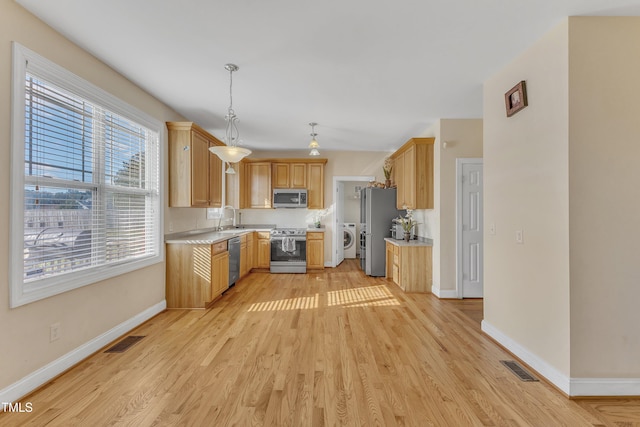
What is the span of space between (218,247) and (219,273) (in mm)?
362

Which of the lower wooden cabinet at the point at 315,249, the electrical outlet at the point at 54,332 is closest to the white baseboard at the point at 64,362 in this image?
the electrical outlet at the point at 54,332

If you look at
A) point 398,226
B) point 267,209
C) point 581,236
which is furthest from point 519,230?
point 267,209

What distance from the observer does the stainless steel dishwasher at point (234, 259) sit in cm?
443

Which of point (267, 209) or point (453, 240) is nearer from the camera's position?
point (453, 240)

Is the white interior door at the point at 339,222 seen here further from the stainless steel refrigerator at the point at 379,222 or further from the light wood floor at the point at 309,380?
the light wood floor at the point at 309,380

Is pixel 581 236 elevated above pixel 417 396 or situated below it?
above

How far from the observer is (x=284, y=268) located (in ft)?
18.8

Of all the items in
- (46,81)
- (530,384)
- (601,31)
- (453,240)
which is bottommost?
(530,384)

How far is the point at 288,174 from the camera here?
615cm

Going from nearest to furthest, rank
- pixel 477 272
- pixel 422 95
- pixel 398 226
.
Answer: pixel 422 95 < pixel 477 272 < pixel 398 226

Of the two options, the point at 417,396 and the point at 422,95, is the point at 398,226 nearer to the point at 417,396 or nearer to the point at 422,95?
the point at 422,95

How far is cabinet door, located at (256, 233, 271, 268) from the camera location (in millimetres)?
5930

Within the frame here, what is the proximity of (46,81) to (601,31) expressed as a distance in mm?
3940

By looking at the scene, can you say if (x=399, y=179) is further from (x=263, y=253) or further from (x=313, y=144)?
(x=263, y=253)
